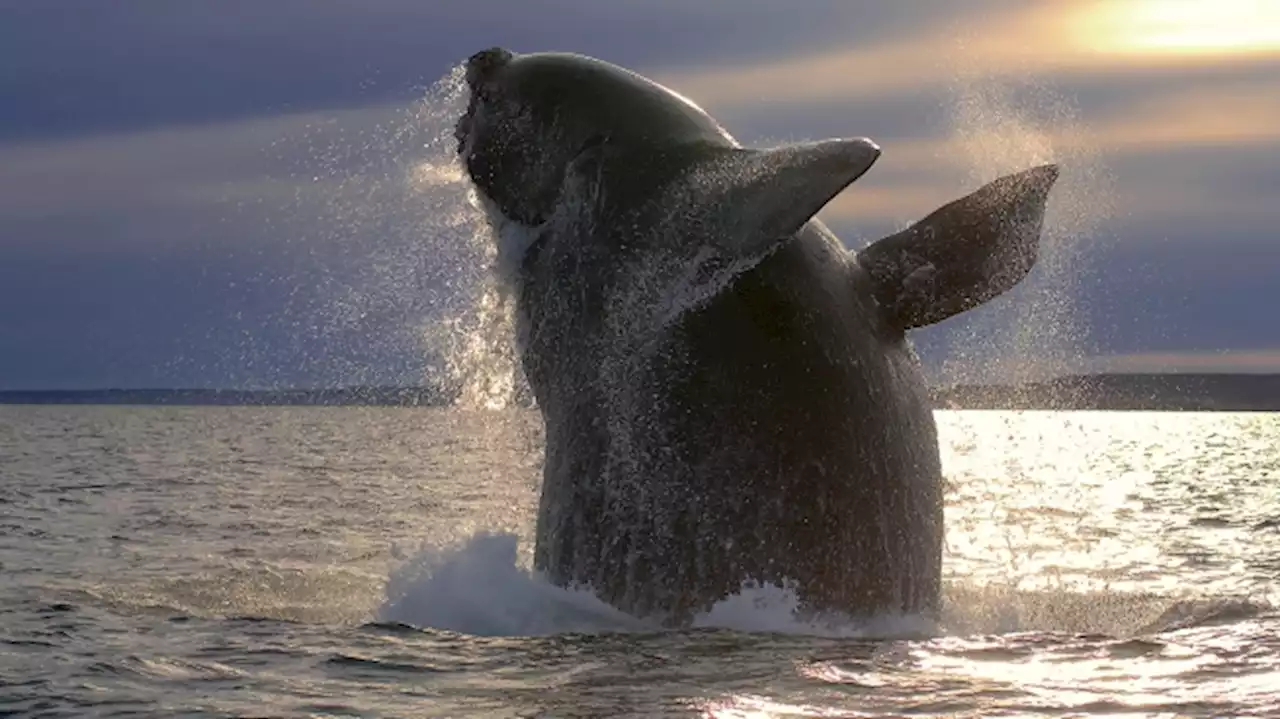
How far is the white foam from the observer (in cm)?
845

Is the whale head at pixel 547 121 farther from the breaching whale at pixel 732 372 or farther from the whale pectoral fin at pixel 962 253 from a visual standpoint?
the whale pectoral fin at pixel 962 253

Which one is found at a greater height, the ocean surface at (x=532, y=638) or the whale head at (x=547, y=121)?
the whale head at (x=547, y=121)

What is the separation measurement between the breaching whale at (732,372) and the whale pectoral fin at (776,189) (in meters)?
0.02

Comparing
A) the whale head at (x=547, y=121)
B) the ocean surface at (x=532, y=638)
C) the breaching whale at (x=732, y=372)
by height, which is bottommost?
the ocean surface at (x=532, y=638)

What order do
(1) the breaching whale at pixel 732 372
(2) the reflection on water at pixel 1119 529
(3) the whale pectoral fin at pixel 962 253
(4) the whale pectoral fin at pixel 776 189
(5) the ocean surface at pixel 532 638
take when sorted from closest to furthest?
1. (5) the ocean surface at pixel 532 638
2. (4) the whale pectoral fin at pixel 776 189
3. (1) the breaching whale at pixel 732 372
4. (3) the whale pectoral fin at pixel 962 253
5. (2) the reflection on water at pixel 1119 529

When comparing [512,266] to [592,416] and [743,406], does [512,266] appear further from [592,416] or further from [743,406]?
[743,406]

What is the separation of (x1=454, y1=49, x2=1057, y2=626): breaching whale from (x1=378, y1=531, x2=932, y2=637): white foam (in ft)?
0.27

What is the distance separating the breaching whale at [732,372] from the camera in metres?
8.45

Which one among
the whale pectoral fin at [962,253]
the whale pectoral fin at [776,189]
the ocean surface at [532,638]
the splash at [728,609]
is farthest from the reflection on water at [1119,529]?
the whale pectoral fin at [776,189]

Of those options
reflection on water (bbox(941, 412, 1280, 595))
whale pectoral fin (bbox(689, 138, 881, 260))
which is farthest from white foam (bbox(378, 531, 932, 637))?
reflection on water (bbox(941, 412, 1280, 595))

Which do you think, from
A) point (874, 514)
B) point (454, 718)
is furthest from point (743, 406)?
point (454, 718)

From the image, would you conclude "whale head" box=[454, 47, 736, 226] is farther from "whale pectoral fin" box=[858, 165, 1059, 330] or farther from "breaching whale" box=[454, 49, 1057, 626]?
"whale pectoral fin" box=[858, 165, 1059, 330]

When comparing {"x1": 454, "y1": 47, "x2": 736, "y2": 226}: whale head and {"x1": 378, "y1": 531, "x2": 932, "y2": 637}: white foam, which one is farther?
{"x1": 454, "y1": 47, "x2": 736, "y2": 226}: whale head

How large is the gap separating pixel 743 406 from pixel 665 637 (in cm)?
114
